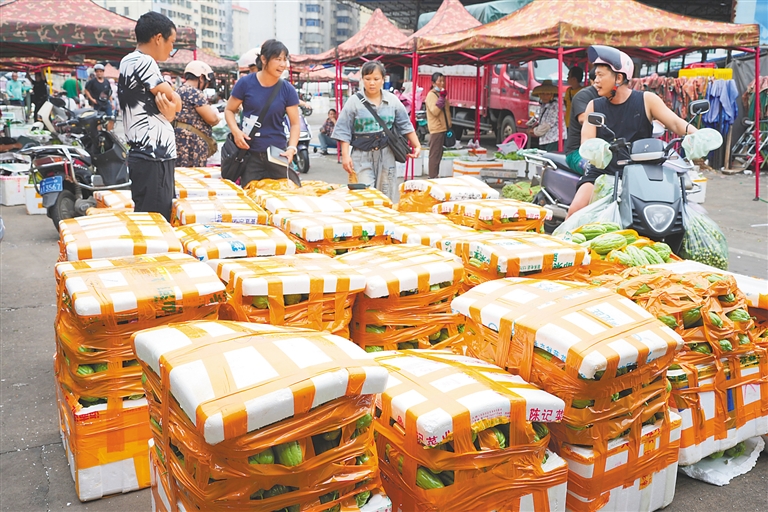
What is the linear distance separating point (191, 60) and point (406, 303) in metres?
26.8

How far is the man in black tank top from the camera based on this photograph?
197 inches

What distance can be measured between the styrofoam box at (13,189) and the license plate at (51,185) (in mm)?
2696

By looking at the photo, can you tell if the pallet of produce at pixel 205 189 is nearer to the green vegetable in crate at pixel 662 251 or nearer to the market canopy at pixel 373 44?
the green vegetable in crate at pixel 662 251

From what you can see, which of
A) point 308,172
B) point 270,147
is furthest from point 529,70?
point 270,147

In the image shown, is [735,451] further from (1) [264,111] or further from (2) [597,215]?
(1) [264,111]

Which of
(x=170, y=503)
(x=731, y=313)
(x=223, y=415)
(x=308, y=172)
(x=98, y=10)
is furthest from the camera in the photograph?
(x=308, y=172)

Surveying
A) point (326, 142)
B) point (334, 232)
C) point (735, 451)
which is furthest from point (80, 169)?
point (326, 142)

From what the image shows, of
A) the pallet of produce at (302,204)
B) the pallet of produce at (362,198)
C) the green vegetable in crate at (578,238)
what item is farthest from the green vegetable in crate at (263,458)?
the pallet of produce at (362,198)

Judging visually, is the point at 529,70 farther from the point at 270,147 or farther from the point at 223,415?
the point at 223,415

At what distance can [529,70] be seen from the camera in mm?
17938

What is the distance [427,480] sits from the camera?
207 centimetres

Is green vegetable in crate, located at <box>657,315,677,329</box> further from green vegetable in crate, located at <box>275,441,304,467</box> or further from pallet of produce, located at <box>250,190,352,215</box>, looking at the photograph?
pallet of produce, located at <box>250,190,352,215</box>

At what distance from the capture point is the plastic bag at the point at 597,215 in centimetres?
477

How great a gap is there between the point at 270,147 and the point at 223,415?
4.28 meters
